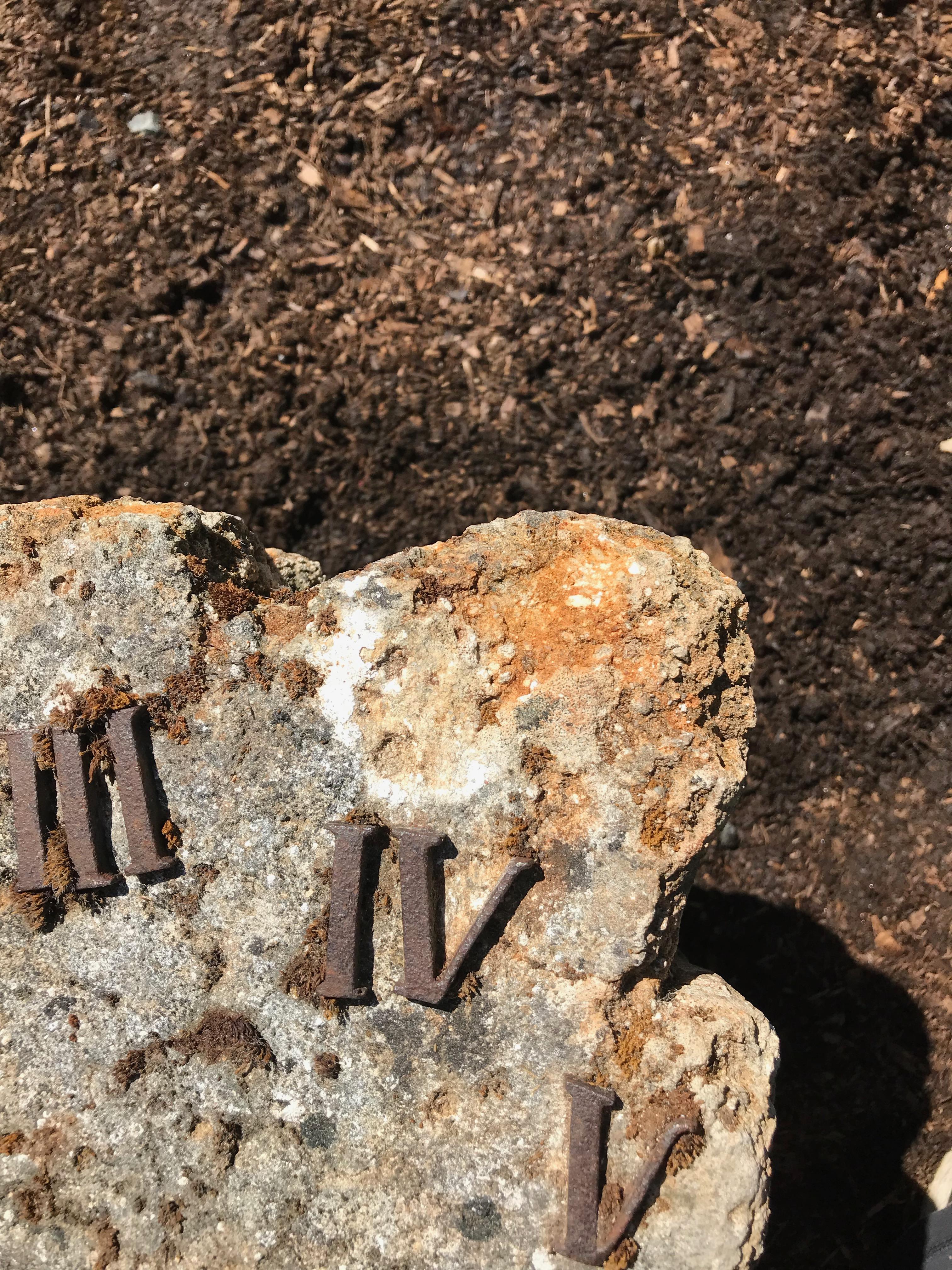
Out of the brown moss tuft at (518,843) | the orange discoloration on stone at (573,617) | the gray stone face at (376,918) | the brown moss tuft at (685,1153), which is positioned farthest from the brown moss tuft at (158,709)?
the brown moss tuft at (685,1153)

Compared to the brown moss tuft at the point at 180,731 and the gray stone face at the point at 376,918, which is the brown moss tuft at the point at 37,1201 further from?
the brown moss tuft at the point at 180,731

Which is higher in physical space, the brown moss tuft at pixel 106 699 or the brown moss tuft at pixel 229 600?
the brown moss tuft at pixel 229 600

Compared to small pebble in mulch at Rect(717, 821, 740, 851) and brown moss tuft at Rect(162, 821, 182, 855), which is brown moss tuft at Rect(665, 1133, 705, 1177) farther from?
small pebble in mulch at Rect(717, 821, 740, 851)

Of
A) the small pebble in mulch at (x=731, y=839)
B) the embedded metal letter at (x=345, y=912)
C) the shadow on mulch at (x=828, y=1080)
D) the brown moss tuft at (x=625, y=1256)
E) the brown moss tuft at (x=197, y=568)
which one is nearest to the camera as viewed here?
the brown moss tuft at (x=625, y=1256)

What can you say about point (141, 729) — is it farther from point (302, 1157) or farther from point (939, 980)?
point (939, 980)

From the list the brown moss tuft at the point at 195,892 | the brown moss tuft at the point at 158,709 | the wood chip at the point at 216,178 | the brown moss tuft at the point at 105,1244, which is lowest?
the brown moss tuft at the point at 105,1244

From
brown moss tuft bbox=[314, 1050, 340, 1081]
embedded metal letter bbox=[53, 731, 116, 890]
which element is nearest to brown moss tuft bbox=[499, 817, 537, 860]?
brown moss tuft bbox=[314, 1050, 340, 1081]
